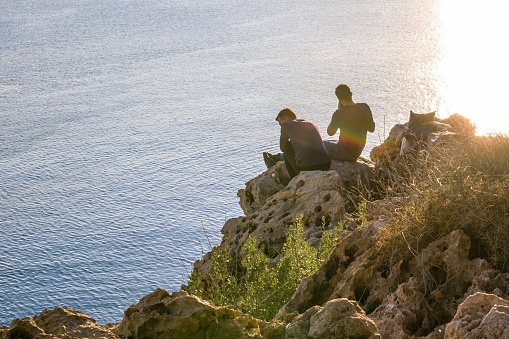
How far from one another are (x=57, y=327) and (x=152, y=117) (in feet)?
207

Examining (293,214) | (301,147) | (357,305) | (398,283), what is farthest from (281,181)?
(357,305)

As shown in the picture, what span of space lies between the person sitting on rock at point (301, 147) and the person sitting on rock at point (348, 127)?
459 mm

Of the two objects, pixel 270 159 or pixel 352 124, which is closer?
pixel 352 124

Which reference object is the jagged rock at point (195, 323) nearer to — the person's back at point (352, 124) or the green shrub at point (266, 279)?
the green shrub at point (266, 279)

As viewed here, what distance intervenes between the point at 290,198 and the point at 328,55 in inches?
2604

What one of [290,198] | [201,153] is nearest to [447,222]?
[290,198]

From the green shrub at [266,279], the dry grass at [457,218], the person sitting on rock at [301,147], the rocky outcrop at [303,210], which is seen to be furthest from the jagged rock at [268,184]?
the dry grass at [457,218]

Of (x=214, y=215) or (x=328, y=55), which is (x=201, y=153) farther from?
(x=328, y=55)

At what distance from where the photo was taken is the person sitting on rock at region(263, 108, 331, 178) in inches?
573

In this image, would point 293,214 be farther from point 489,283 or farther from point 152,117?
point 152,117

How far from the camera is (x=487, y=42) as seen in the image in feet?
291

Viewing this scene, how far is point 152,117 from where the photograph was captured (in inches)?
2682

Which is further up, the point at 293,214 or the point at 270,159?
the point at 270,159

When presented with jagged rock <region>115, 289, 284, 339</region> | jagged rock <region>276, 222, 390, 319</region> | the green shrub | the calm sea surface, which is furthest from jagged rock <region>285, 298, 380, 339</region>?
the calm sea surface
